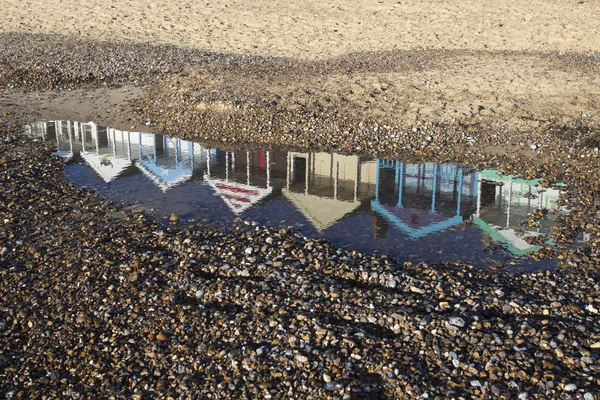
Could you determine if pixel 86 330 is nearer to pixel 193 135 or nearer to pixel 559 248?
pixel 559 248

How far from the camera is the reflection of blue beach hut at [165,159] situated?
15.5 meters

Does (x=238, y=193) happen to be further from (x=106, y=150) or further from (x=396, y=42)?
(x=396, y=42)

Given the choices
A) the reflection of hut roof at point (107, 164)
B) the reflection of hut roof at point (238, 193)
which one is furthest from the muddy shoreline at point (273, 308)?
the reflection of hut roof at point (238, 193)

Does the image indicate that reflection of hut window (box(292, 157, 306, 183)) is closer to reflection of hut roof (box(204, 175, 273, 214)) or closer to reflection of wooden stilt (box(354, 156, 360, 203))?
reflection of hut roof (box(204, 175, 273, 214))

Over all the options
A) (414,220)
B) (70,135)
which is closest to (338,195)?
(414,220)

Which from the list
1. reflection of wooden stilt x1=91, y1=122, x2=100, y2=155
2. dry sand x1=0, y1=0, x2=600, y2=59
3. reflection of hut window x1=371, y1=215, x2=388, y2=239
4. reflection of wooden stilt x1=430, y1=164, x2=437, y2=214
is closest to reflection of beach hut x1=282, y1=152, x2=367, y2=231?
reflection of hut window x1=371, y1=215, x2=388, y2=239

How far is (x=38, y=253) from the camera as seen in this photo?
1089 cm

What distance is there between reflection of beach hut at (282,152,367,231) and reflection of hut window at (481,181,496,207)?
9.29 feet

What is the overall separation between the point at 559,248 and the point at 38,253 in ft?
30.7

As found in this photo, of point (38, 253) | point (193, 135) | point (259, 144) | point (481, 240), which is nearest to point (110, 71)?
point (193, 135)

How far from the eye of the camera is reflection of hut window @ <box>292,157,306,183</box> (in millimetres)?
15469

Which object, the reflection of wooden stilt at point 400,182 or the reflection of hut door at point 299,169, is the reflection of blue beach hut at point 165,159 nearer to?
the reflection of hut door at point 299,169

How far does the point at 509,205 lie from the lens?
1381 centimetres

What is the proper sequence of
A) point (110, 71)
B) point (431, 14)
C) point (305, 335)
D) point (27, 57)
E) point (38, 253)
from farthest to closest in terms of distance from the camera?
point (431, 14) < point (27, 57) < point (110, 71) < point (38, 253) < point (305, 335)
